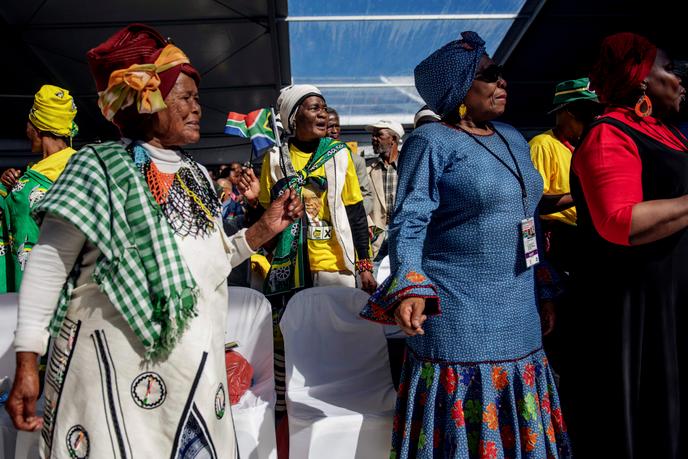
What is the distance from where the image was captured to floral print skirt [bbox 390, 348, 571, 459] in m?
1.79

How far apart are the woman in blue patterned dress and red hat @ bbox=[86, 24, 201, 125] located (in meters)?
0.85

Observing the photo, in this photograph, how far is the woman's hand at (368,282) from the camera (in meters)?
2.94

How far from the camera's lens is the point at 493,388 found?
183cm

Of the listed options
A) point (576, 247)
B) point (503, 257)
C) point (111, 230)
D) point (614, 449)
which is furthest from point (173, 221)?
point (614, 449)

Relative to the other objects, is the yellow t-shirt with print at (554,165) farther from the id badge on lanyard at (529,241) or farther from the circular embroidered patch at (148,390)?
the circular embroidered patch at (148,390)

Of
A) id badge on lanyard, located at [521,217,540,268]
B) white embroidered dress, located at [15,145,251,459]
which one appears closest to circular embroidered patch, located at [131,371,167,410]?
white embroidered dress, located at [15,145,251,459]

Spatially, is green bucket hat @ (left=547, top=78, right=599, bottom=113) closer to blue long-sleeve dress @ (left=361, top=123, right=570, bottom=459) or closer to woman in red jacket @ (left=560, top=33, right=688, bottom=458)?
woman in red jacket @ (left=560, top=33, right=688, bottom=458)

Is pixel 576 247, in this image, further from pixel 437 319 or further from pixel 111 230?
pixel 111 230

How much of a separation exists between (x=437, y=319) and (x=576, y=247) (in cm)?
67

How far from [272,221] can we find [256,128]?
0.76 meters

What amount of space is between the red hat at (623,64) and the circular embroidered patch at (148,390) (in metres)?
1.80

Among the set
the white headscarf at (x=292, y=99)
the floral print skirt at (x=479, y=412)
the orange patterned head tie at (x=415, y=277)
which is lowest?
the floral print skirt at (x=479, y=412)

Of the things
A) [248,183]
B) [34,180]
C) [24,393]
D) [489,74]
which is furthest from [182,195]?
[34,180]

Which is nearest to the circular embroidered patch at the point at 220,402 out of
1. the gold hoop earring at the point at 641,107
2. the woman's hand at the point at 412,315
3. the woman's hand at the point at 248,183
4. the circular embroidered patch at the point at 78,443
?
the circular embroidered patch at the point at 78,443
